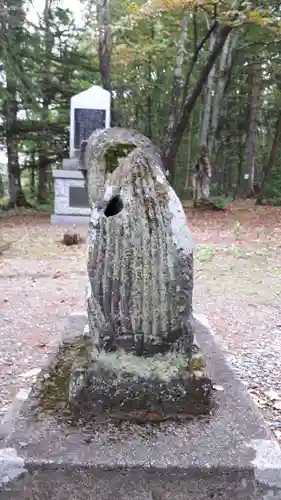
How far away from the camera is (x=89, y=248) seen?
195 centimetres

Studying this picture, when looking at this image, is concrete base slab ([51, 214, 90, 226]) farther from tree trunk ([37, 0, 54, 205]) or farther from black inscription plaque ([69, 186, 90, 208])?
tree trunk ([37, 0, 54, 205])

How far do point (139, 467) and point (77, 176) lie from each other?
1066 centimetres

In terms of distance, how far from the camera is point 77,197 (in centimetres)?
1198

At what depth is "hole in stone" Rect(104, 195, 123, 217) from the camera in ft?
6.44

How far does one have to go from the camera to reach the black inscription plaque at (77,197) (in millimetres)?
11891

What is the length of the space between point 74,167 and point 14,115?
3431mm

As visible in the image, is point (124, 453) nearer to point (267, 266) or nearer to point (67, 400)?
point (67, 400)

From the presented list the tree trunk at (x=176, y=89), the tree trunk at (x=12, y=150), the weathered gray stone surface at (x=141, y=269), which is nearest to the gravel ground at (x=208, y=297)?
the weathered gray stone surface at (x=141, y=269)

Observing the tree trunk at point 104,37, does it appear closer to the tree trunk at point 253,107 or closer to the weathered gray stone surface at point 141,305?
the tree trunk at point 253,107

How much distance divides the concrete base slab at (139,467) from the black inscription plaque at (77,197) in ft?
33.9

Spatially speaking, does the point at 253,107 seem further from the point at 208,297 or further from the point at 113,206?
the point at 113,206

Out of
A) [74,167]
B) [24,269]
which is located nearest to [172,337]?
[24,269]

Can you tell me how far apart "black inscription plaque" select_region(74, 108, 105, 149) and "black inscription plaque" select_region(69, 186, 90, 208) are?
1128 millimetres

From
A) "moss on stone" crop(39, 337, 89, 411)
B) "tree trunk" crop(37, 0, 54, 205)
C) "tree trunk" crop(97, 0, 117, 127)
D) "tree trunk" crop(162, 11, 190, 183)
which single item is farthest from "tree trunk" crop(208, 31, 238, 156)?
"moss on stone" crop(39, 337, 89, 411)
